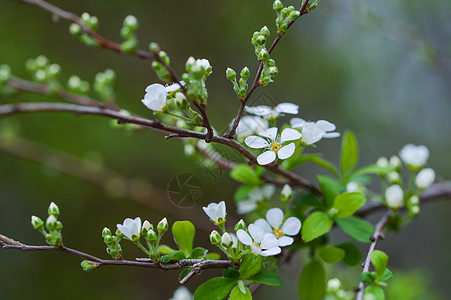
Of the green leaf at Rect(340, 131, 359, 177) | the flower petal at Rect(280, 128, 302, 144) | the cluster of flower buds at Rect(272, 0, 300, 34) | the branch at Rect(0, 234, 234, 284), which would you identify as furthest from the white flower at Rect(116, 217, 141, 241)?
the green leaf at Rect(340, 131, 359, 177)

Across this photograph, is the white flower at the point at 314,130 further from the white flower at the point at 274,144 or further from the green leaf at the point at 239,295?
the green leaf at the point at 239,295

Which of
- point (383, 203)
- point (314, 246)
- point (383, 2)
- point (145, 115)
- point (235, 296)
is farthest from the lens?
point (383, 2)

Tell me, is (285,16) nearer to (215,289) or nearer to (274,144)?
(274,144)

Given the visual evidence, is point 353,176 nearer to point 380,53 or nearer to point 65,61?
point 65,61

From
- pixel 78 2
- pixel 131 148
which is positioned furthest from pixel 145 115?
pixel 78 2

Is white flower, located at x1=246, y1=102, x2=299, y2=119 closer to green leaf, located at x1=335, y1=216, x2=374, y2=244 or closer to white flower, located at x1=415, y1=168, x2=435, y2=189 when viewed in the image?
green leaf, located at x1=335, y1=216, x2=374, y2=244
